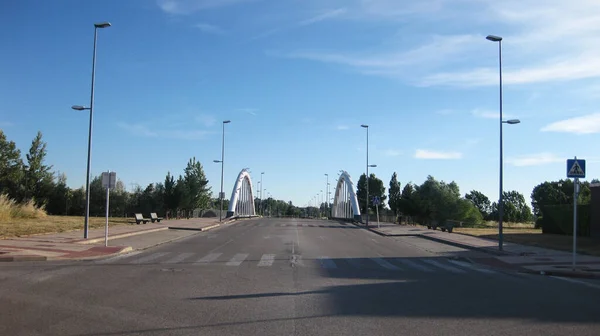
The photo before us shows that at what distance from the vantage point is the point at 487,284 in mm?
14383

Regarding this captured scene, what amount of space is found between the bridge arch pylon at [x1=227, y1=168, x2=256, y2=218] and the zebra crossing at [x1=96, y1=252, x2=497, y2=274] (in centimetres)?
5525

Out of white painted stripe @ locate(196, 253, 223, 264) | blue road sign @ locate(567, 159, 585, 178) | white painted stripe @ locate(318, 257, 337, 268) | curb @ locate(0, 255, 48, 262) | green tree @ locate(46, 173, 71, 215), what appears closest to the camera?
curb @ locate(0, 255, 48, 262)

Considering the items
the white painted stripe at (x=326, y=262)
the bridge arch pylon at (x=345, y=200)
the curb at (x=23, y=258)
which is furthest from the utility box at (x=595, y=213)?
the bridge arch pylon at (x=345, y=200)

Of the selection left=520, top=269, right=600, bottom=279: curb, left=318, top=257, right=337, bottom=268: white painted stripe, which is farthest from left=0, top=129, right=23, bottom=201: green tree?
left=520, top=269, right=600, bottom=279: curb

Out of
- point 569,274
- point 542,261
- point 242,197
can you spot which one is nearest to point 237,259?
point 569,274

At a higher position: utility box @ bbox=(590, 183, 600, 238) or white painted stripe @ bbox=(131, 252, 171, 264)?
utility box @ bbox=(590, 183, 600, 238)

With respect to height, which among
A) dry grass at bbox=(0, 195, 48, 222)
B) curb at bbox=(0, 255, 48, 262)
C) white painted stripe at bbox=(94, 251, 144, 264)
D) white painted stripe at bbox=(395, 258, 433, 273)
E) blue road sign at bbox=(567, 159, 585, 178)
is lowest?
white painted stripe at bbox=(94, 251, 144, 264)

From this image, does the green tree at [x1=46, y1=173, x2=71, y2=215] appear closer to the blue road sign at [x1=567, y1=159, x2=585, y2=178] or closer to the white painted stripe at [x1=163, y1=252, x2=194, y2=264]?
the white painted stripe at [x1=163, y1=252, x2=194, y2=264]

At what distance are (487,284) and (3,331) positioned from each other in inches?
447

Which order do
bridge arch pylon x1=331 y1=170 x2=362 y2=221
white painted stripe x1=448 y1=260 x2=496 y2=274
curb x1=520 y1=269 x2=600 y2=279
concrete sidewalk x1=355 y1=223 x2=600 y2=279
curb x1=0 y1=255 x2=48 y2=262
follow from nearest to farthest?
curb x1=520 y1=269 x2=600 y2=279
curb x1=0 y1=255 x2=48 y2=262
concrete sidewalk x1=355 y1=223 x2=600 y2=279
white painted stripe x1=448 y1=260 x2=496 y2=274
bridge arch pylon x1=331 y1=170 x2=362 y2=221

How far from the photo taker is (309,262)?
19672mm

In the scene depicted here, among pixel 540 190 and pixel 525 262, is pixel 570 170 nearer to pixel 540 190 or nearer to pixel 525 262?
pixel 525 262

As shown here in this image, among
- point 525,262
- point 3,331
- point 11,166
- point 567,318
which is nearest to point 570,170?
point 525,262

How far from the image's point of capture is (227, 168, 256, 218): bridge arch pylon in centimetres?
8050
